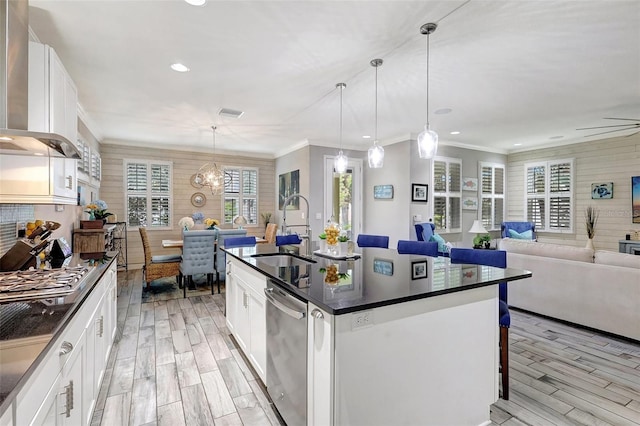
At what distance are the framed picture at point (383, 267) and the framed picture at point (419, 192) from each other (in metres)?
3.75

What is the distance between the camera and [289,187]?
7.21 m

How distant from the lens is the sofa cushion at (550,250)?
337 cm

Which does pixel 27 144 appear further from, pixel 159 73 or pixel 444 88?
pixel 444 88

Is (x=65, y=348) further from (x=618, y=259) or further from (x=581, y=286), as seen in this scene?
(x=618, y=259)

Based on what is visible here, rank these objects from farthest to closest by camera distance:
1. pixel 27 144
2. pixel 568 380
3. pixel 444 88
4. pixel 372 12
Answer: pixel 444 88, pixel 568 380, pixel 372 12, pixel 27 144

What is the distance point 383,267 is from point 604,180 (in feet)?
20.7

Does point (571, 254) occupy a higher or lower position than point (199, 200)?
lower

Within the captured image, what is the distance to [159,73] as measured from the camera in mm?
3252

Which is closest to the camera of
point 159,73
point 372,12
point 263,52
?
point 372,12

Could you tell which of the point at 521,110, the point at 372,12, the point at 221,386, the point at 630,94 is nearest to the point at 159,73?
the point at 372,12

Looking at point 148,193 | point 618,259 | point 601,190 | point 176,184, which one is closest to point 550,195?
point 601,190

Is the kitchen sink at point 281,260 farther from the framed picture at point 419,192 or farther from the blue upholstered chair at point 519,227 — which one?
the blue upholstered chair at point 519,227

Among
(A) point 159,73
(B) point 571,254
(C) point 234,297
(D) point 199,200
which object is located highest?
(A) point 159,73

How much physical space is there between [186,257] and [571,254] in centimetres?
501
